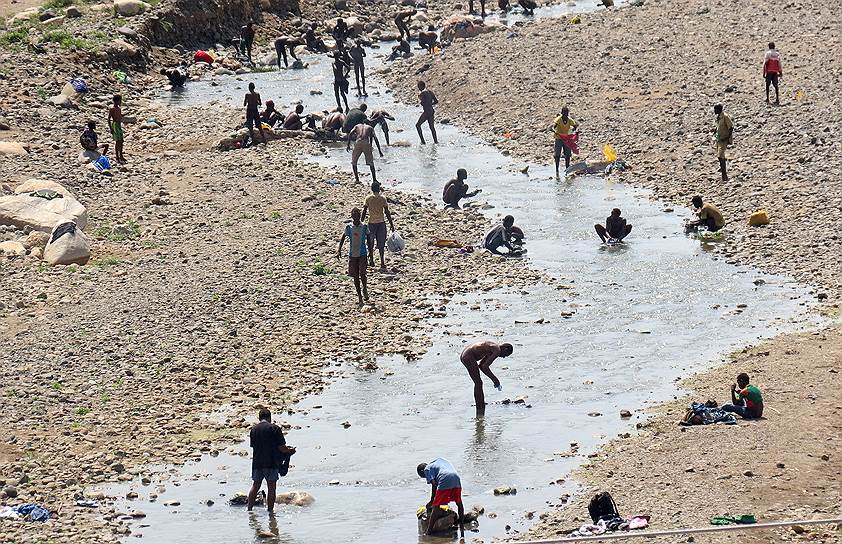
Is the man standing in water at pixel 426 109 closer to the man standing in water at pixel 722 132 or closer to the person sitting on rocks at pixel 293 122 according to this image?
the person sitting on rocks at pixel 293 122

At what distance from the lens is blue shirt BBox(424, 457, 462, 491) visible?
596 inches

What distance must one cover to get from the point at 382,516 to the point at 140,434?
3832mm

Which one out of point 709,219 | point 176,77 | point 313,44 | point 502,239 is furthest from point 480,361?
point 313,44

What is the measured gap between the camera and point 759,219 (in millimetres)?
25859

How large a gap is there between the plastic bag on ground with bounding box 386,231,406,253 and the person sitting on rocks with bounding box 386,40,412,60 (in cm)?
1999

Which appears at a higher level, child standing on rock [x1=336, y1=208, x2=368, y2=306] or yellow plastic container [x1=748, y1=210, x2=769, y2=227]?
child standing on rock [x1=336, y1=208, x2=368, y2=306]

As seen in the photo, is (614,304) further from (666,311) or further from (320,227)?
(320,227)

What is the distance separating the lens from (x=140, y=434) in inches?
723

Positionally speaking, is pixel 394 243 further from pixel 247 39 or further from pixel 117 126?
pixel 247 39

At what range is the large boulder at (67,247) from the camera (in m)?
25.3

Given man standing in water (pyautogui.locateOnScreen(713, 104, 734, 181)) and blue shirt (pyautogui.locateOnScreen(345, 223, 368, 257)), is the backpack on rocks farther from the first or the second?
man standing in water (pyautogui.locateOnScreen(713, 104, 734, 181))

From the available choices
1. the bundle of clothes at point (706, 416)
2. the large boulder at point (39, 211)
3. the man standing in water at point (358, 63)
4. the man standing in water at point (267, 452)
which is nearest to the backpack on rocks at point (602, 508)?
the bundle of clothes at point (706, 416)

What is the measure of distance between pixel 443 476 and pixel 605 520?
5.57 feet

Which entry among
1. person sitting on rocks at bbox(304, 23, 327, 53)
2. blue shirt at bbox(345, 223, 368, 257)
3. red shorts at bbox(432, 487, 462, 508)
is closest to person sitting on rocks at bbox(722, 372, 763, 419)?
red shorts at bbox(432, 487, 462, 508)
